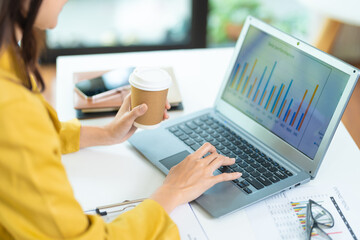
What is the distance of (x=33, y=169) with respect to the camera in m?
0.74

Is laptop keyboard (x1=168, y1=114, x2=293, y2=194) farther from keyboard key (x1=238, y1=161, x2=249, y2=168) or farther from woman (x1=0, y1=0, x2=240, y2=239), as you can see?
woman (x1=0, y1=0, x2=240, y2=239)

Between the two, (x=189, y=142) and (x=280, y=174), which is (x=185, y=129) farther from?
(x=280, y=174)

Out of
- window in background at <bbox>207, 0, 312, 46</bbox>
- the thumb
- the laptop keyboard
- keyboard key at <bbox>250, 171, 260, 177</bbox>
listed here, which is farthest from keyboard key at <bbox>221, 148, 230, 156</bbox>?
window in background at <bbox>207, 0, 312, 46</bbox>

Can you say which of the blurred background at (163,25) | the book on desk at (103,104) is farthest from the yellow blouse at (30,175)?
the blurred background at (163,25)

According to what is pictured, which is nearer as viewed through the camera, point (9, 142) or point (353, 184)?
point (9, 142)

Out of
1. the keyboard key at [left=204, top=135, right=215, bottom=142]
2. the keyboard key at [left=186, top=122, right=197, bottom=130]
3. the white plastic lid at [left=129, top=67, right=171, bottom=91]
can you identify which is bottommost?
the keyboard key at [left=186, top=122, right=197, bottom=130]

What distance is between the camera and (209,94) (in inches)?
57.2

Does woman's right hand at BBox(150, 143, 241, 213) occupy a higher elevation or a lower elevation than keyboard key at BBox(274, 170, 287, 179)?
lower

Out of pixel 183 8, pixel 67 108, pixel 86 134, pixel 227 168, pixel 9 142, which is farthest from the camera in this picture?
pixel 183 8

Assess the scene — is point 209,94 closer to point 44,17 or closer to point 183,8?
point 44,17

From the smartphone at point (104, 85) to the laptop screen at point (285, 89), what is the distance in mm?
329

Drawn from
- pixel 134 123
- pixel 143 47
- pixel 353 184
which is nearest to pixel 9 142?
pixel 134 123

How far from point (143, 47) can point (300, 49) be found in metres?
2.03

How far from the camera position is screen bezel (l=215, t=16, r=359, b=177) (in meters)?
1.01
